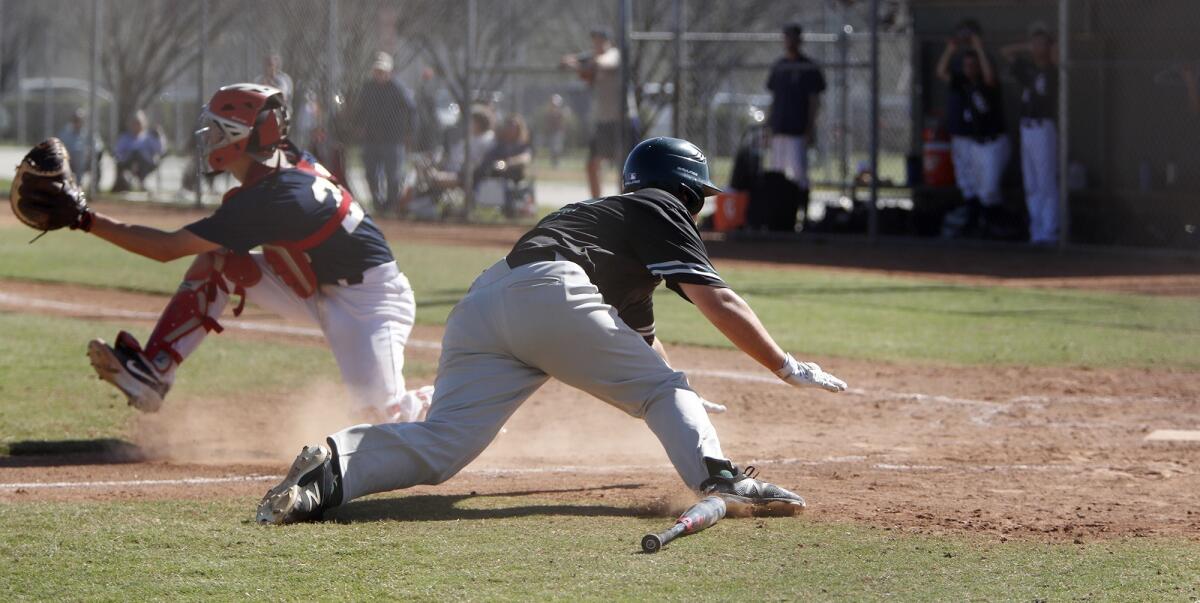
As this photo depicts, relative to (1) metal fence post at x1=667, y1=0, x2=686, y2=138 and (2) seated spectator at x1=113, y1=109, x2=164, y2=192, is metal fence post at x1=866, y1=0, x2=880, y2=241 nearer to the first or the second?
(1) metal fence post at x1=667, y1=0, x2=686, y2=138

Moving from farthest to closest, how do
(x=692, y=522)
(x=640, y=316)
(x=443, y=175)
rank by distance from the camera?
(x=443, y=175) → (x=640, y=316) → (x=692, y=522)

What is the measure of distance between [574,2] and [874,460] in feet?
80.2

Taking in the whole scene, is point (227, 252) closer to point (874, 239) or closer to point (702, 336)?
point (702, 336)

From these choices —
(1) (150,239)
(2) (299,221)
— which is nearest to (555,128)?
(2) (299,221)

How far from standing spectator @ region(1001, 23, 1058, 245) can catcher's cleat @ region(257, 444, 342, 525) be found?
11448 mm

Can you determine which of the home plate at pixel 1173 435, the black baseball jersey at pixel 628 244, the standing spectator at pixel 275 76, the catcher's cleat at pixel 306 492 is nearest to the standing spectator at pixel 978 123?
the standing spectator at pixel 275 76

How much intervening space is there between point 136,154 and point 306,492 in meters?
20.6

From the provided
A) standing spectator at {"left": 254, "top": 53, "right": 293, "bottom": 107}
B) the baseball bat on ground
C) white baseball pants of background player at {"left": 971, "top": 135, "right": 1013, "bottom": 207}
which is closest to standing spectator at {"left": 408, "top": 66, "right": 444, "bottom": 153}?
standing spectator at {"left": 254, "top": 53, "right": 293, "bottom": 107}

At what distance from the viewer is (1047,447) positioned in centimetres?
650

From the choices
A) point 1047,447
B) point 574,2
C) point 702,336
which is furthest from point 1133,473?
point 574,2

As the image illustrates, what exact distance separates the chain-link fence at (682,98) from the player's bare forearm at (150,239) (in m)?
10.3

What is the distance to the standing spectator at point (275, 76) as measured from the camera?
18803 mm

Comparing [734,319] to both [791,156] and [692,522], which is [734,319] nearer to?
[692,522]

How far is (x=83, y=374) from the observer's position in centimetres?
820
